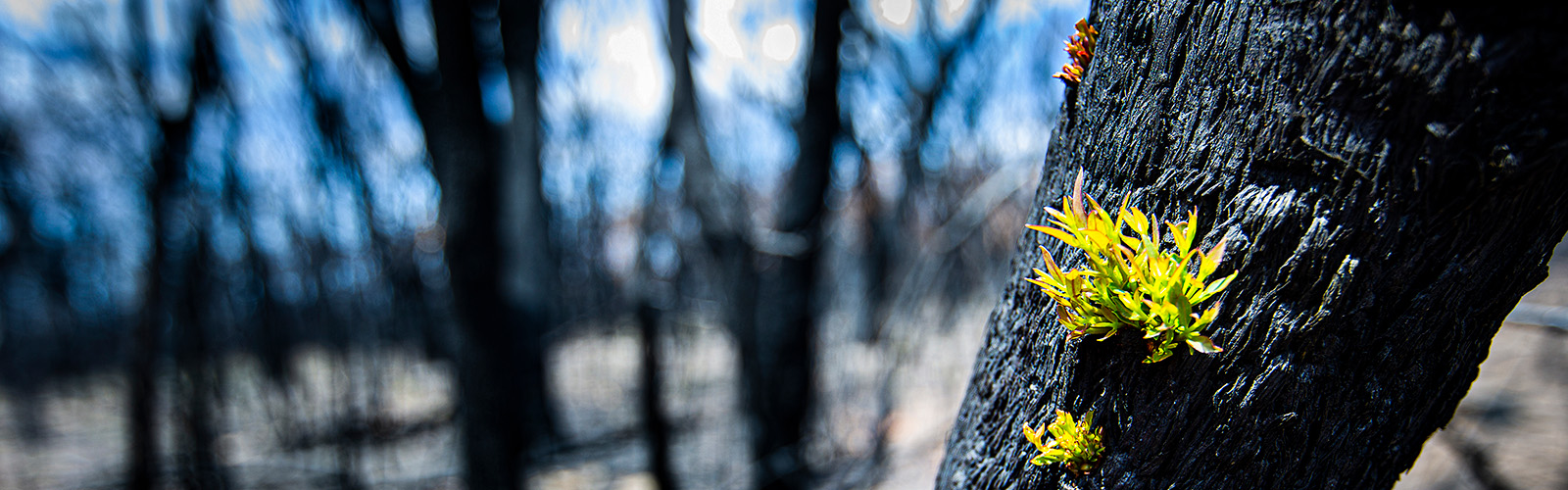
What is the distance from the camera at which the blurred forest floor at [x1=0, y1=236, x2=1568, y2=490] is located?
420 cm

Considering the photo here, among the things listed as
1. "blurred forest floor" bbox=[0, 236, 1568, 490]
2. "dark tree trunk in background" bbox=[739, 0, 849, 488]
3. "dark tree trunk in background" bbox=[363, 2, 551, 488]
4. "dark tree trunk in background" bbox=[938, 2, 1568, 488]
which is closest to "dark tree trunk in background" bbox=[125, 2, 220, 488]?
"blurred forest floor" bbox=[0, 236, 1568, 490]

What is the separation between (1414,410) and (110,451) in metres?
13.4

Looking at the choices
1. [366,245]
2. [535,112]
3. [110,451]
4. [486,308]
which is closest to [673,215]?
[535,112]

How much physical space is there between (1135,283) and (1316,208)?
0.20 m

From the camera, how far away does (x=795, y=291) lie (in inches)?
176

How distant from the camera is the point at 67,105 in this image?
6473 millimetres

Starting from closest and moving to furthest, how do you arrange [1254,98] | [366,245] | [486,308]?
1. [1254,98]
2. [486,308]
3. [366,245]

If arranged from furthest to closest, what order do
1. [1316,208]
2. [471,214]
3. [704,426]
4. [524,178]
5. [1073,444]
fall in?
[704,426] → [524,178] → [471,214] → [1073,444] → [1316,208]

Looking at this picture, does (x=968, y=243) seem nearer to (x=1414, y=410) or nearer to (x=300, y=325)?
(x=1414, y=410)

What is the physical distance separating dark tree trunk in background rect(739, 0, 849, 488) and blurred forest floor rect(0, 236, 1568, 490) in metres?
0.26

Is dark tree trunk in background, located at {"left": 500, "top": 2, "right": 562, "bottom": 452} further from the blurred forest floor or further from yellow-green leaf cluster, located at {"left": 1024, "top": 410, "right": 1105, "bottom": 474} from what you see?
yellow-green leaf cluster, located at {"left": 1024, "top": 410, "right": 1105, "bottom": 474}

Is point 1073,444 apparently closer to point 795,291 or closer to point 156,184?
point 795,291

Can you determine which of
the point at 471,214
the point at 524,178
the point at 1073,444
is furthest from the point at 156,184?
the point at 1073,444

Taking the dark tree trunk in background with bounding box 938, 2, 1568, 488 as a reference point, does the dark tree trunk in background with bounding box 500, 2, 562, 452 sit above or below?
above
